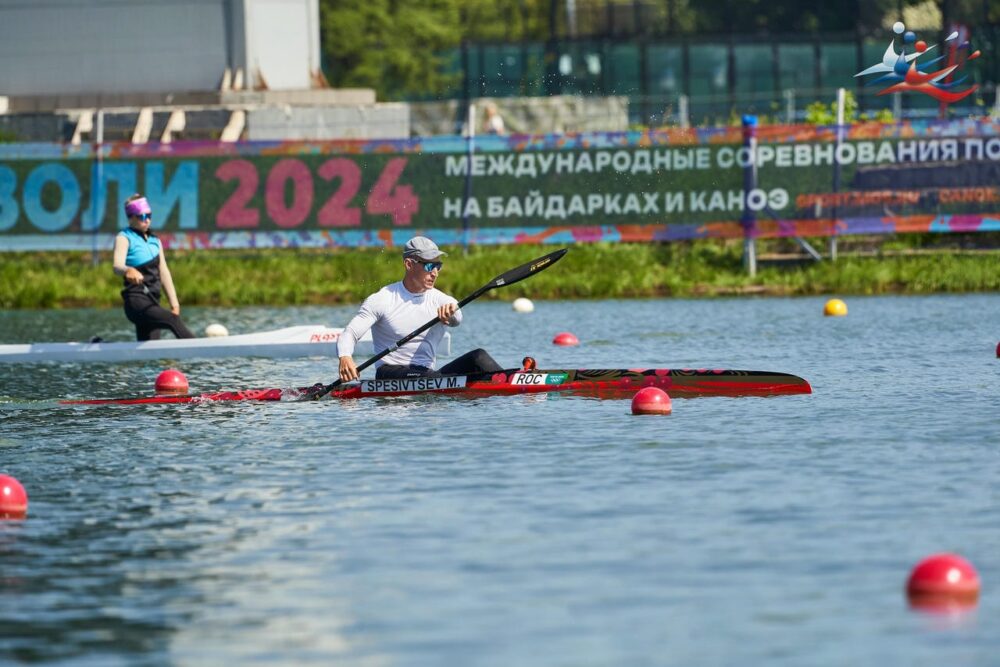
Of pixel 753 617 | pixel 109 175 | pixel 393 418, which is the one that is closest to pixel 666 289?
pixel 109 175

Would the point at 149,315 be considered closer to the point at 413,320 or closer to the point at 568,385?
the point at 413,320

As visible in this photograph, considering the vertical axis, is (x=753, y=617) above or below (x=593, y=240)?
below

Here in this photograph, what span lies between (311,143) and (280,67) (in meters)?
13.2

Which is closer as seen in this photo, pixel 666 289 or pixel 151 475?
pixel 151 475

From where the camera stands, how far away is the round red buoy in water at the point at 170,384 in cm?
1717

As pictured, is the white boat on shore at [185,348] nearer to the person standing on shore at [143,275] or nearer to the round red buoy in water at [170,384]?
the person standing on shore at [143,275]

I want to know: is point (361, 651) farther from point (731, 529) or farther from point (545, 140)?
point (545, 140)

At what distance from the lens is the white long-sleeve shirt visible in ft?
50.5

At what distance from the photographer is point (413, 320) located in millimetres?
15469

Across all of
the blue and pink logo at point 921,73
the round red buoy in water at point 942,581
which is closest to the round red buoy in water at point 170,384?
the round red buoy in water at point 942,581

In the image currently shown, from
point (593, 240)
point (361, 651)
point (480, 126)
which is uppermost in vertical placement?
point (480, 126)

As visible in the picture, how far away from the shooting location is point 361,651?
298 inches

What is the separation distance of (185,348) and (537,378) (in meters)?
5.60

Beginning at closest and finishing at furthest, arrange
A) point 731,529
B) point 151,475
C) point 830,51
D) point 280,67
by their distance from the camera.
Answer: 1. point 731,529
2. point 151,475
3. point 280,67
4. point 830,51
